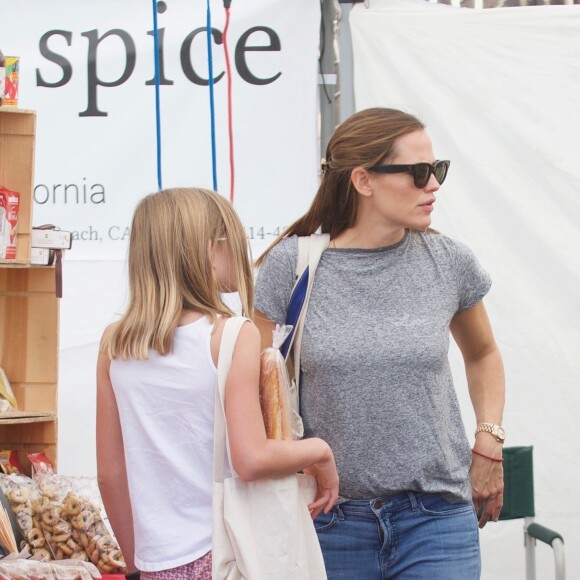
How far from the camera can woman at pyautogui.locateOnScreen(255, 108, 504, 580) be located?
6.64ft

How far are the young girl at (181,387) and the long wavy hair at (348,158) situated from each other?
44cm

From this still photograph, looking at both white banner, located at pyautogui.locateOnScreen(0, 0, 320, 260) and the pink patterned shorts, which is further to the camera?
white banner, located at pyautogui.locateOnScreen(0, 0, 320, 260)

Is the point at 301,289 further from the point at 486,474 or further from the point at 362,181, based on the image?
A: the point at 486,474

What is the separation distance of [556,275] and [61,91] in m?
1.90

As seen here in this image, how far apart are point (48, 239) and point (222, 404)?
1.55 meters

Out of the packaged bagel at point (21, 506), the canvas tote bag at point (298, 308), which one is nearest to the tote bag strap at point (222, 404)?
the canvas tote bag at point (298, 308)

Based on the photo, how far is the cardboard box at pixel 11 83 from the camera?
2.97 m

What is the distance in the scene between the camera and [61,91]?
367cm

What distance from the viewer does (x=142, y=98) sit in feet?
12.0

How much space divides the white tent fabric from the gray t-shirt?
1569mm

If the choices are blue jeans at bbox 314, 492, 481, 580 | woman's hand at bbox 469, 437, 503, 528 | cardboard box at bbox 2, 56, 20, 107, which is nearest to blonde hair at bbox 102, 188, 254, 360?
blue jeans at bbox 314, 492, 481, 580

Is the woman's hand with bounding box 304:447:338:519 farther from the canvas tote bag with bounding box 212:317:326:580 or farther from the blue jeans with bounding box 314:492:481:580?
the blue jeans with bounding box 314:492:481:580

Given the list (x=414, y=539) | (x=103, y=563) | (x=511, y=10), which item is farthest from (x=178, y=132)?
(x=414, y=539)

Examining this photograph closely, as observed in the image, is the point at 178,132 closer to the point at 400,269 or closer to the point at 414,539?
the point at 400,269
